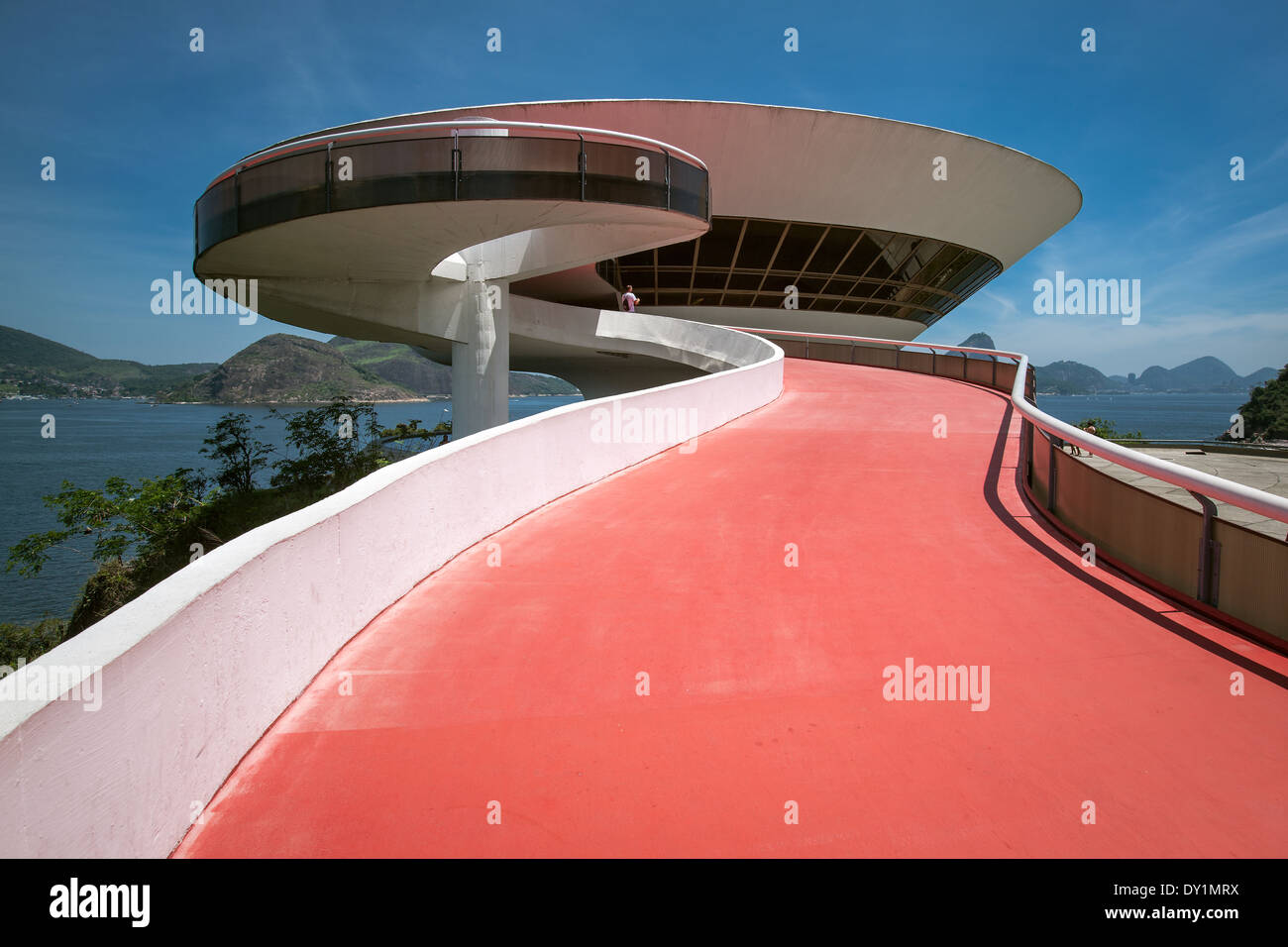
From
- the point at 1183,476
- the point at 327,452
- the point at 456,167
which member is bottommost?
the point at 327,452

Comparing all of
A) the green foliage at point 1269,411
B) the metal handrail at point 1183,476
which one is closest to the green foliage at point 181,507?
the metal handrail at point 1183,476

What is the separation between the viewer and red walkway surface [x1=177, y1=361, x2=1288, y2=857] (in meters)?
2.78

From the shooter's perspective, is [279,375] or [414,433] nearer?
[414,433]

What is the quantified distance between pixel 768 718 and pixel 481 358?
18.7 meters

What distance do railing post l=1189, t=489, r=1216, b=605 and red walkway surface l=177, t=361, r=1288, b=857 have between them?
222mm

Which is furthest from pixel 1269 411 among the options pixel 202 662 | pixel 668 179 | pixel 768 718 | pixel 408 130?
pixel 202 662

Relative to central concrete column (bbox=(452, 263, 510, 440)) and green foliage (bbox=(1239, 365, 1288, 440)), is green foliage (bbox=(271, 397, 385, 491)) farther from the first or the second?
green foliage (bbox=(1239, 365, 1288, 440))

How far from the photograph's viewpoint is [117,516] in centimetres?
2338

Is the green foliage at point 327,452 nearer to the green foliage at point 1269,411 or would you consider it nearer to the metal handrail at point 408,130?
the metal handrail at point 408,130

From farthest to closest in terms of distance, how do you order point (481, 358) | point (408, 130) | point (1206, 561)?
point (481, 358) < point (408, 130) < point (1206, 561)

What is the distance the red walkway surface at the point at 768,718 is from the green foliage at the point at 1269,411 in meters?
43.0
